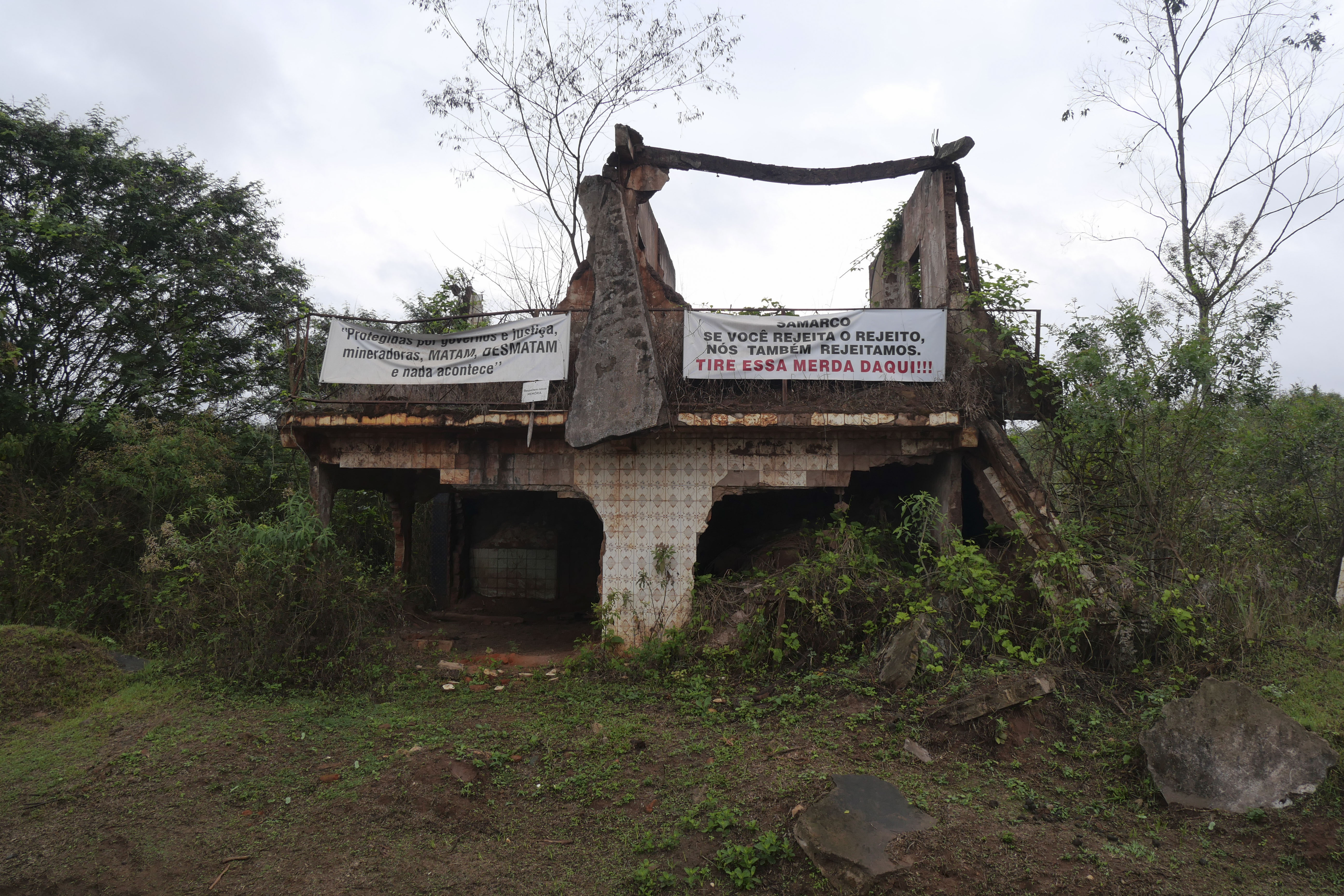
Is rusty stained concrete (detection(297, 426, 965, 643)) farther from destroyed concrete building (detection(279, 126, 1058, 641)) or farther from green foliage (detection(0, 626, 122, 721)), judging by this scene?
green foliage (detection(0, 626, 122, 721))

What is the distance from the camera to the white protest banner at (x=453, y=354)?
859 cm

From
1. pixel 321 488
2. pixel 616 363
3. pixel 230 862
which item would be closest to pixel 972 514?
pixel 616 363

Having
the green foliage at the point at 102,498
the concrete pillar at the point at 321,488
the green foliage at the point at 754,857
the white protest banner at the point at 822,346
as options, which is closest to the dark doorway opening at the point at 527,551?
the green foliage at the point at 102,498

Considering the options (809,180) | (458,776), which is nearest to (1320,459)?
(809,180)

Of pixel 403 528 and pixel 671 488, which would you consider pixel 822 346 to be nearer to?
pixel 671 488

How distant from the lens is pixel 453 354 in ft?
29.2

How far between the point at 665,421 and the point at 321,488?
4451 mm

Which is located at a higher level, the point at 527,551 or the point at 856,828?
the point at 527,551

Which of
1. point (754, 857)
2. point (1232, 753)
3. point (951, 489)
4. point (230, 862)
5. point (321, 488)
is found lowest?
point (230, 862)

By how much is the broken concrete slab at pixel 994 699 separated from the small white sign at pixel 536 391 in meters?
5.01

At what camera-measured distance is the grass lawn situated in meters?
4.40

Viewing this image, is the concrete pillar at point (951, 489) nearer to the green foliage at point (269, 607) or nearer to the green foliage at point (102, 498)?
the green foliage at point (269, 607)

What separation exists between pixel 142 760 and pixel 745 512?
8069 mm

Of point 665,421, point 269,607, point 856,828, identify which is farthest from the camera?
point 665,421
